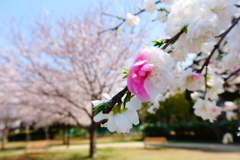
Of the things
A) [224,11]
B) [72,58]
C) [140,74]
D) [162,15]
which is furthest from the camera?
[72,58]

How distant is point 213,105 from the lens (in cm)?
152

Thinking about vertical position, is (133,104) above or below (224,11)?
below

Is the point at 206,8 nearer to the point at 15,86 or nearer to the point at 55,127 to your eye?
the point at 15,86

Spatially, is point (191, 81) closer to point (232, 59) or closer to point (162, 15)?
point (232, 59)

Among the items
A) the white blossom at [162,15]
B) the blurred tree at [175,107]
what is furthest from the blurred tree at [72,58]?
the blurred tree at [175,107]

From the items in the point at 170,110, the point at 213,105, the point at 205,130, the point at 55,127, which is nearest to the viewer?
the point at 213,105

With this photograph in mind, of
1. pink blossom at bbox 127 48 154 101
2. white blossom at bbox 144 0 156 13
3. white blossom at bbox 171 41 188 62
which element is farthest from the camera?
white blossom at bbox 144 0 156 13

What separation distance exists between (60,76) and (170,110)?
1314 centimetres

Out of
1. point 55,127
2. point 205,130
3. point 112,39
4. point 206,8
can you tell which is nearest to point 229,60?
point 206,8

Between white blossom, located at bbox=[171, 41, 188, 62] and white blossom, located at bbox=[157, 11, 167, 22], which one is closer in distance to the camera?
white blossom, located at bbox=[171, 41, 188, 62]

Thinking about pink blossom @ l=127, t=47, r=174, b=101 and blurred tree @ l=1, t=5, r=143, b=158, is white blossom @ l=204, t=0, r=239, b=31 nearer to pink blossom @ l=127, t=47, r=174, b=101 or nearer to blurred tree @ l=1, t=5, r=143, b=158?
pink blossom @ l=127, t=47, r=174, b=101

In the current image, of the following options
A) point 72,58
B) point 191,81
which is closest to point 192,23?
point 191,81

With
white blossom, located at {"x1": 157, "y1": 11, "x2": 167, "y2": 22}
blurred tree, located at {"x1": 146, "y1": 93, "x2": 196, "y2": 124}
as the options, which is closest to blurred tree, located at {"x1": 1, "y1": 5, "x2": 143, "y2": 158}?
white blossom, located at {"x1": 157, "y1": 11, "x2": 167, "y2": 22}

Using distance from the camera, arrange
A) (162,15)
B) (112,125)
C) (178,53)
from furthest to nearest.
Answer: (162,15) → (178,53) → (112,125)
